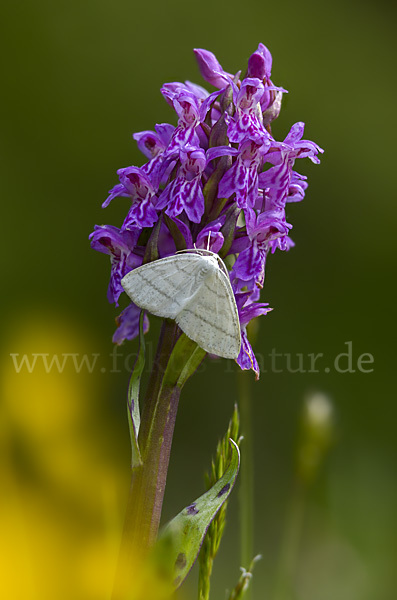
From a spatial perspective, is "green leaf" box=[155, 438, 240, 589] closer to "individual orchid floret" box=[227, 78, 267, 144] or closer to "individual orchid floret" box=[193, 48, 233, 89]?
"individual orchid floret" box=[227, 78, 267, 144]

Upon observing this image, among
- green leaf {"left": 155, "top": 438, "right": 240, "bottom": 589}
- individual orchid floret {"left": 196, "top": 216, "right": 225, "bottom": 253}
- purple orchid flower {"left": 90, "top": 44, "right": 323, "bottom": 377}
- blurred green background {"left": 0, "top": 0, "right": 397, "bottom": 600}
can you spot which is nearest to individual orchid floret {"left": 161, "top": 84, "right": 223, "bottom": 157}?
purple orchid flower {"left": 90, "top": 44, "right": 323, "bottom": 377}

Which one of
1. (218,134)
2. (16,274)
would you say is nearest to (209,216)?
(218,134)

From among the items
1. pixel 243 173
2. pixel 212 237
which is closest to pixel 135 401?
pixel 212 237

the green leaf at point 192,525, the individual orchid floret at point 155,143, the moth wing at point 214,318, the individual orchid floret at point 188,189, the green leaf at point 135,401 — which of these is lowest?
the green leaf at point 192,525

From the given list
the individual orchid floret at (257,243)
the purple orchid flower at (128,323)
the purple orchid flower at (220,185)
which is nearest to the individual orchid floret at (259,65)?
the purple orchid flower at (220,185)

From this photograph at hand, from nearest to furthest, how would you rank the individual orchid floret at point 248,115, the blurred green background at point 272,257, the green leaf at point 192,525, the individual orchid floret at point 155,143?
the green leaf at point 192,525
the individual orchid floret at point 248,115
the individual orchid floret at point 155,143
the blurred green background at point 272,257

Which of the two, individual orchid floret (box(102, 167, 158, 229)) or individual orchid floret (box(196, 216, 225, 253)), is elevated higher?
individual orchid floret (box(102, 167, 158, 229))

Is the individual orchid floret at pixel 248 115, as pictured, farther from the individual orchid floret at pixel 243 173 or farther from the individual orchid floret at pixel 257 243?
the individual orchid floret at pixel 257 243
